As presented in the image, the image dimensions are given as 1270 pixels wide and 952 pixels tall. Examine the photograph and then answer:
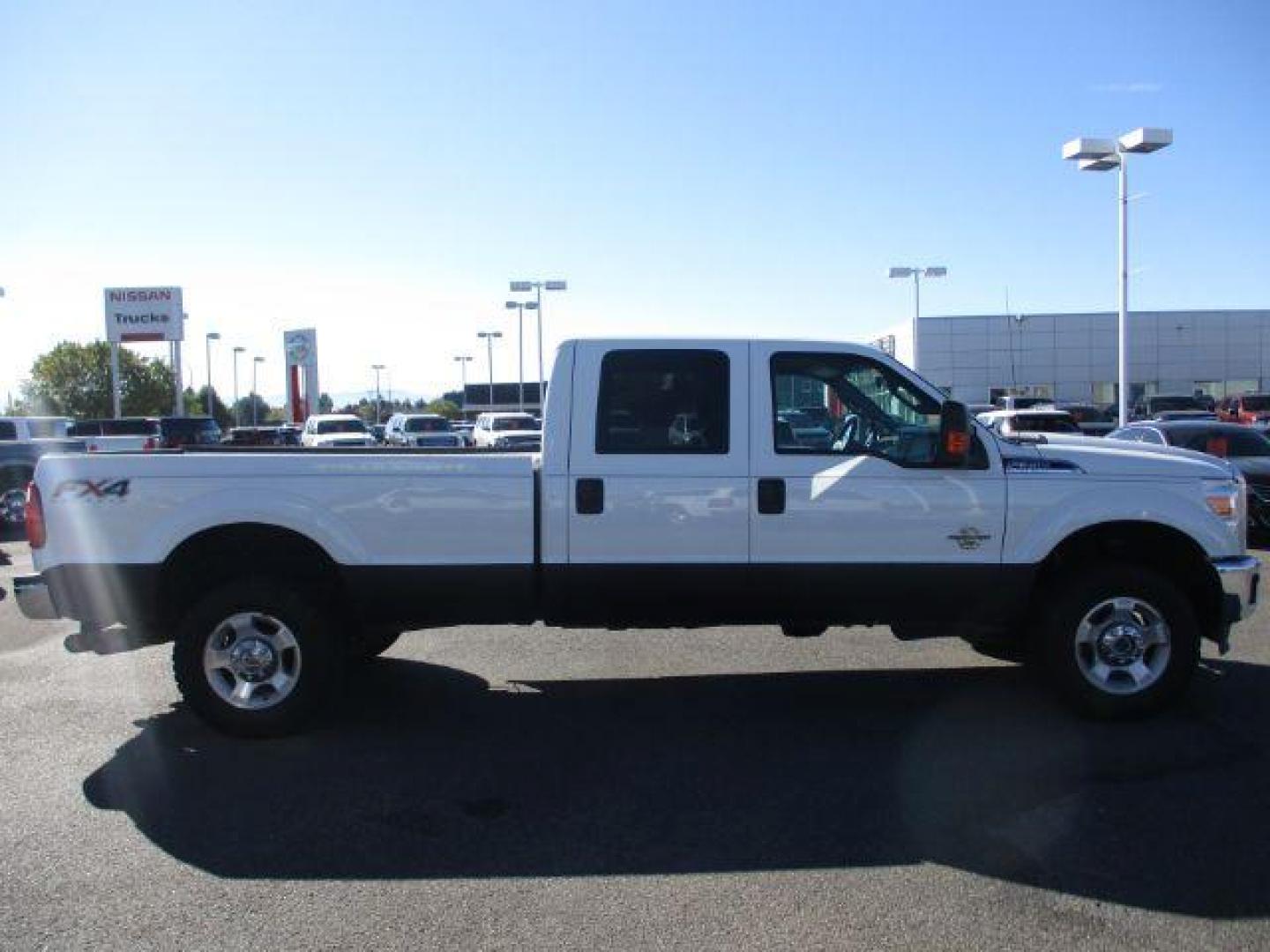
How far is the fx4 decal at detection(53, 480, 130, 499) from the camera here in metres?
5.87

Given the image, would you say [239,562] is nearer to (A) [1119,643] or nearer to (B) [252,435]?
(A) [1119,643]

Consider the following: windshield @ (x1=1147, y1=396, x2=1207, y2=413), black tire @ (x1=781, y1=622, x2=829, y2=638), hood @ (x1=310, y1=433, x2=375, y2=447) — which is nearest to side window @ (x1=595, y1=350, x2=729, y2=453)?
black tire @ (x1=781, y1=622, x2=829, y2=638)

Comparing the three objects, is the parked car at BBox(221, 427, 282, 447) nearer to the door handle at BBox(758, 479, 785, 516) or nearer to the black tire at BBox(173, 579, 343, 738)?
the black tire at BBox(173, 579, 343, 738)

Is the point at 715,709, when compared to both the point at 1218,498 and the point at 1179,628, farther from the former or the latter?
the point at 1218,498

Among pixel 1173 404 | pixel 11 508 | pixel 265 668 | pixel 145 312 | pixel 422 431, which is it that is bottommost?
pixel 265 668

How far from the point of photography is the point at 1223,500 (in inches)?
240

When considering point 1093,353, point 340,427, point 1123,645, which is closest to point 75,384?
point 340,427

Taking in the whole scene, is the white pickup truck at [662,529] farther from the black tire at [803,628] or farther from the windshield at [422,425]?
the windshield at [422,425]

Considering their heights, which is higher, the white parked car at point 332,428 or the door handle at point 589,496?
the white parked car at point 332,428

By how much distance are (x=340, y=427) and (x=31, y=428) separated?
40.9ft

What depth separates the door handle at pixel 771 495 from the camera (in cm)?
592

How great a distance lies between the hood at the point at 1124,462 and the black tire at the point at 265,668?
3.86 m

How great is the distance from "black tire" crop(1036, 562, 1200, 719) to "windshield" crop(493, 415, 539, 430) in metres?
26.2

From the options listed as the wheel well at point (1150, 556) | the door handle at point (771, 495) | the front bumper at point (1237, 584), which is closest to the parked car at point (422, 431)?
the door handle at point (771, 495)
